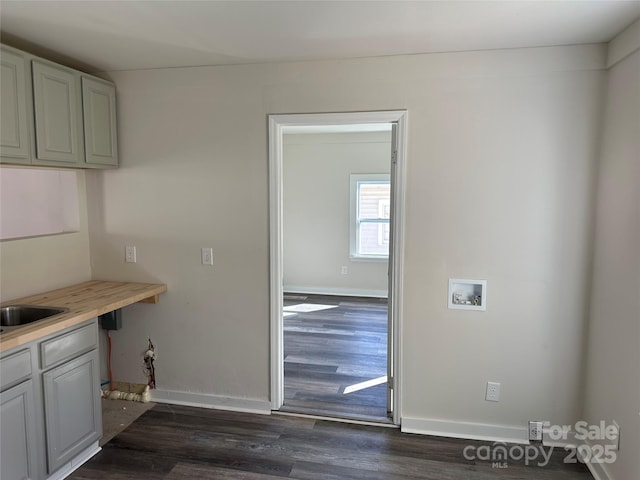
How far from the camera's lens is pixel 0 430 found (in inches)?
77.0

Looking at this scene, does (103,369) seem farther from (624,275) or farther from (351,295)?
(351,295)

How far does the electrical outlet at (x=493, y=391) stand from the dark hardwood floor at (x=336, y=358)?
0.72m

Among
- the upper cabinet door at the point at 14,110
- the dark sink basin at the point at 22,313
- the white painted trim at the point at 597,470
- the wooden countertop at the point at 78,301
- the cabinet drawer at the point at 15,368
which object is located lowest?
the white painted trim at the point at 597,470

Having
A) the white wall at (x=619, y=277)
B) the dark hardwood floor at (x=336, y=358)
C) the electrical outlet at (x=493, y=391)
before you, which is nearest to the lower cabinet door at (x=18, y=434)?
the dark hardwood floor at (x=336, y=358)

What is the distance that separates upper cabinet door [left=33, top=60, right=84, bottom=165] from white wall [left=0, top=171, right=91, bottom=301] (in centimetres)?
54

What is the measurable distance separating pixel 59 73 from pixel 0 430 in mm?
2009

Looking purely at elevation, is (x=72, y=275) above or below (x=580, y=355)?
above

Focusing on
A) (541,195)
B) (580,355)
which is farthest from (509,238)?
(580,355)

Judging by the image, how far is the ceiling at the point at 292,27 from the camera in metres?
1.97

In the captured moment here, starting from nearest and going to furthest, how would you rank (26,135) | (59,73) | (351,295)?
(26,135), (59,73), (351,295)

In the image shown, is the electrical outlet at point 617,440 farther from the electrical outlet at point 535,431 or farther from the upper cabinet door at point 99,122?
the upper cabinet door at point 99,122

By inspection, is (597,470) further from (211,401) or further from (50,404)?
(50,404)

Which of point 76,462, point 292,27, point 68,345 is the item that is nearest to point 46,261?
point 68,345

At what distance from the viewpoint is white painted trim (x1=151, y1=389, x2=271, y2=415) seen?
3.08 metres
